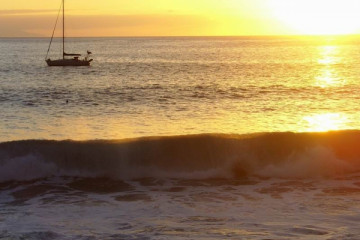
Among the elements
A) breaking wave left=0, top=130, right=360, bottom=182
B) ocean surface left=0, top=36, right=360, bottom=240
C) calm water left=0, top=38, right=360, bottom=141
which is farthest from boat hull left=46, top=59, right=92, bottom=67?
breaking wave left=0, top=130, right=360, bottom=182

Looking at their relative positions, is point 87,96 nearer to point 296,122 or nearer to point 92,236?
point 296,122

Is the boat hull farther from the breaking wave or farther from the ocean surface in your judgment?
the breaking wave

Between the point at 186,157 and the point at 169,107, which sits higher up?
the point at 186,157

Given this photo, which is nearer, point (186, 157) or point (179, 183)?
point (179, 183)

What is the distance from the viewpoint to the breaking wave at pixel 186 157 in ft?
44.1

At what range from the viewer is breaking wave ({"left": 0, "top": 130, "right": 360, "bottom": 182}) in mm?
13453

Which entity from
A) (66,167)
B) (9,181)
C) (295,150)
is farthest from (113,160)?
(295,150)

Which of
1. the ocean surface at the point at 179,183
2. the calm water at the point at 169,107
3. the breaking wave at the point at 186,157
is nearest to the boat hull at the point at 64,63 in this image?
the calm water at the point at 169,107

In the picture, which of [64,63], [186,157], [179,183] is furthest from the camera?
[64,63]

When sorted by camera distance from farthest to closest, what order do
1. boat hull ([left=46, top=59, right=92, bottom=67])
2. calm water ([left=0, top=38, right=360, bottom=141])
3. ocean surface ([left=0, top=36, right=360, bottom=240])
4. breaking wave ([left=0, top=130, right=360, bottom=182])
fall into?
boat hull ([left=46, top=59, right=92, bottom=67]), calm water ([left=0, top=38, right=360, bottom=141]), breaking wave ([left=0, top=130, right=360, bottom=182]), ocean surface ([left=0, top=36, right=360, bottom=240])

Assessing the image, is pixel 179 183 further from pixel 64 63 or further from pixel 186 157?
pixel 64 63

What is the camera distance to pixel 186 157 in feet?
45.7

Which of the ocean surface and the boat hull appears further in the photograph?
the boat hull

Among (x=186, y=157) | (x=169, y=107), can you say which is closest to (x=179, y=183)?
(x=186, y=157)
